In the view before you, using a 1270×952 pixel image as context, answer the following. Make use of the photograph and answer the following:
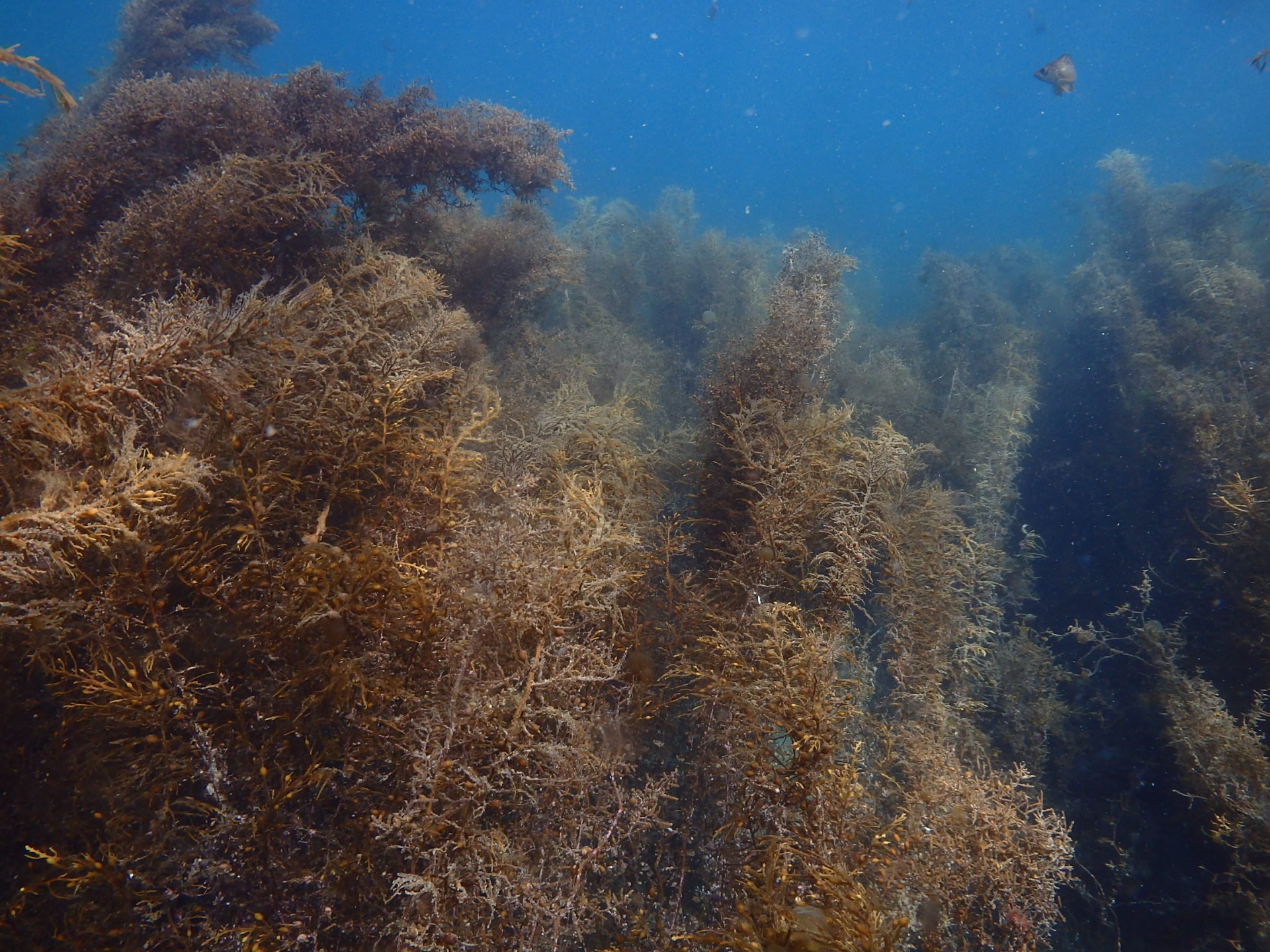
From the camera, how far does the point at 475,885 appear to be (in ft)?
7.66

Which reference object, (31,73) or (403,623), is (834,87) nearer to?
(31,73)

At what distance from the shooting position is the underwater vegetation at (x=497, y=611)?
89.7 inches

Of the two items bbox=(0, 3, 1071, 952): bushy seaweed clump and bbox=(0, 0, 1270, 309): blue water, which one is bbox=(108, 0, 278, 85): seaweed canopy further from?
bbox=(0, 0, 1270, 309): blue water

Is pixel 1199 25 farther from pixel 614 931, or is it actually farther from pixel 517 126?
pixel 614 931

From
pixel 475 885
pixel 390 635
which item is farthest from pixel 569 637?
pixel 475 885

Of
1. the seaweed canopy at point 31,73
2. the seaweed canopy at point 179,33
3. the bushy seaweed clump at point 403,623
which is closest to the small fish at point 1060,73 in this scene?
the bushy seaweed clump at point 403,623

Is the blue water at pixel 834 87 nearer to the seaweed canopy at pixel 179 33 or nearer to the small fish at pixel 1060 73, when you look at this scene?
the small fish at pixel 1060 73

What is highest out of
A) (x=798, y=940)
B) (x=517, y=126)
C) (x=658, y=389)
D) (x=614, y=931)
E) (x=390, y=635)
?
(x=517, y=126)

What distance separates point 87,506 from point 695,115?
123 m

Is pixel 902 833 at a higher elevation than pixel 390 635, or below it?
below

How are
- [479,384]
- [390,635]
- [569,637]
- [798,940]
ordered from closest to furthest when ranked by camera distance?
[798,940]
[390,635]
[569,637]
[479,384]

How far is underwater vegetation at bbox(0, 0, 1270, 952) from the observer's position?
2.28 meters

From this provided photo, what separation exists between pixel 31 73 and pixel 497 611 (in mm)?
4593

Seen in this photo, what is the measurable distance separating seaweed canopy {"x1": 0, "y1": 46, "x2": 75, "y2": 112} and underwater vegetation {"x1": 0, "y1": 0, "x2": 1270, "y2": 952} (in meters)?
0.77
